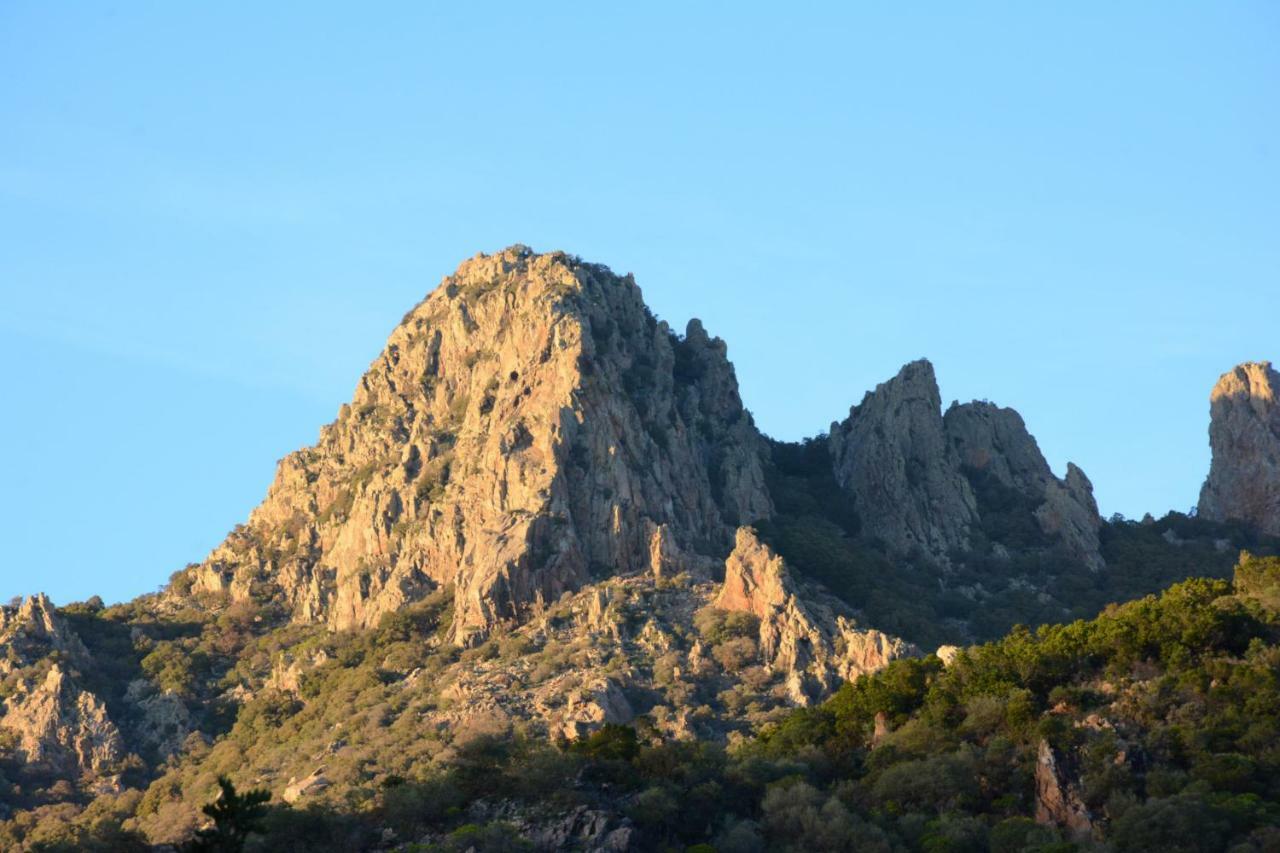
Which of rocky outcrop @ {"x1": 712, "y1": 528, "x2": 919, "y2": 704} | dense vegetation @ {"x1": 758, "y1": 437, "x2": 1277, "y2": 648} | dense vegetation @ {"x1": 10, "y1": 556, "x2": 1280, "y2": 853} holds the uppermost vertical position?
dense vegetation @ {"x1": 758, "y1": 437, "x2": 1277, "y2": 648}

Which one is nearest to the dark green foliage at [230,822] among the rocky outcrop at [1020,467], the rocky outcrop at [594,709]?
the rocky outcrop at [594,709]

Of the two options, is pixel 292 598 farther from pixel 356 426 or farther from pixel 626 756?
pixel 626 756

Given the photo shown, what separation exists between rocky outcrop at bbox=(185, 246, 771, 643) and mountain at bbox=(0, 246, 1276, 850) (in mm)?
286

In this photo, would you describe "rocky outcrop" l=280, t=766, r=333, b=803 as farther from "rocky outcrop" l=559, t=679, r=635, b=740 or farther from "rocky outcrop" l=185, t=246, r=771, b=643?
"rocky outcrop" l=185, t=246, r=771, b=643

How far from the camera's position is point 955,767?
111 metres

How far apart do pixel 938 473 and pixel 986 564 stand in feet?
A: 33.6

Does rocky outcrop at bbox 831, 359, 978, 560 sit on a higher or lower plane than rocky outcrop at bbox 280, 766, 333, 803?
higher

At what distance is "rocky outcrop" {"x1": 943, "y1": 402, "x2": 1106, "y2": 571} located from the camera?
7343 inches

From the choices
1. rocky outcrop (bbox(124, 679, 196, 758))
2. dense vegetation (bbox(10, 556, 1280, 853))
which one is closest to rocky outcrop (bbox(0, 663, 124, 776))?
rocky outcrop (bbox(124, 679, 196, 758))

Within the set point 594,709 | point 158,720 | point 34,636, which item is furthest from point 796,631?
point 34,636

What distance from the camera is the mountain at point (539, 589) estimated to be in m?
133

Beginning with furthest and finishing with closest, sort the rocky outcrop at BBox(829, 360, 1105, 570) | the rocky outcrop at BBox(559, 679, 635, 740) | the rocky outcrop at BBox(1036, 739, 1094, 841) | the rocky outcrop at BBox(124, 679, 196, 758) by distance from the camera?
the rocky outcrop at BBox(829, 360, 1105, 570)
the rocky outcrop at BBox(124, 679, 196, 758)
the rocky outcrop at BBox(559, 679, 635, 740)
the rocky outcrop at BBox(1036, 739, 1094, 841)

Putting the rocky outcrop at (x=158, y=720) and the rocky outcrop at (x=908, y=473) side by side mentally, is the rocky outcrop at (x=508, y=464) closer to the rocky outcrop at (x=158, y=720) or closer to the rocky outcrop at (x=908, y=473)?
the rocky outcrop at (x=908, y=473)

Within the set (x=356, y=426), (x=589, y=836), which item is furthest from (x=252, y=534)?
(x=589, y=836)
